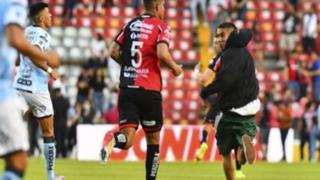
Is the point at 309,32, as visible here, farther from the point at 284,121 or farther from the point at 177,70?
the point at 177,70

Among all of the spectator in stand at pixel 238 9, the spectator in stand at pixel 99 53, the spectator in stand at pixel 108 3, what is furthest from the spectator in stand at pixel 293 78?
the spectator in stand at pixel 108 3

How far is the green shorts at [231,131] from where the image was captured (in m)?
12.9

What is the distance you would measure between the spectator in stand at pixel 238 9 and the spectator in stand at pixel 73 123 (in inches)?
273

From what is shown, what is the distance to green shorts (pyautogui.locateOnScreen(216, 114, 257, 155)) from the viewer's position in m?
12.9

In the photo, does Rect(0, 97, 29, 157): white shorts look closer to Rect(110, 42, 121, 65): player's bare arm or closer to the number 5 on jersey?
the number 5 on jersey

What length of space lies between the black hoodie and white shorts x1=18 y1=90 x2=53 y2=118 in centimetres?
206

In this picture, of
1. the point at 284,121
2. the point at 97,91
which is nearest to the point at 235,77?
the point at 284,121

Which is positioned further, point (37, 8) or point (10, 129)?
point (37, 8)

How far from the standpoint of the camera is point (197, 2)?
3400cm

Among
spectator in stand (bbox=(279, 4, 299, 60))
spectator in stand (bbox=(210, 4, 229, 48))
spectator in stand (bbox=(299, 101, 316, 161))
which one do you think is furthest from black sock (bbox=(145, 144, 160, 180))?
spectator in stand (bbox=(279, 4, 299, 60))

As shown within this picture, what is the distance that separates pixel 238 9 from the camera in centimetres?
3378

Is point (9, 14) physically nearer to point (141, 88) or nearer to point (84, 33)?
point (141, 88)

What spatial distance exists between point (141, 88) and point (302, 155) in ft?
55.8

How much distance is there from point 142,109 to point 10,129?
4314mm
